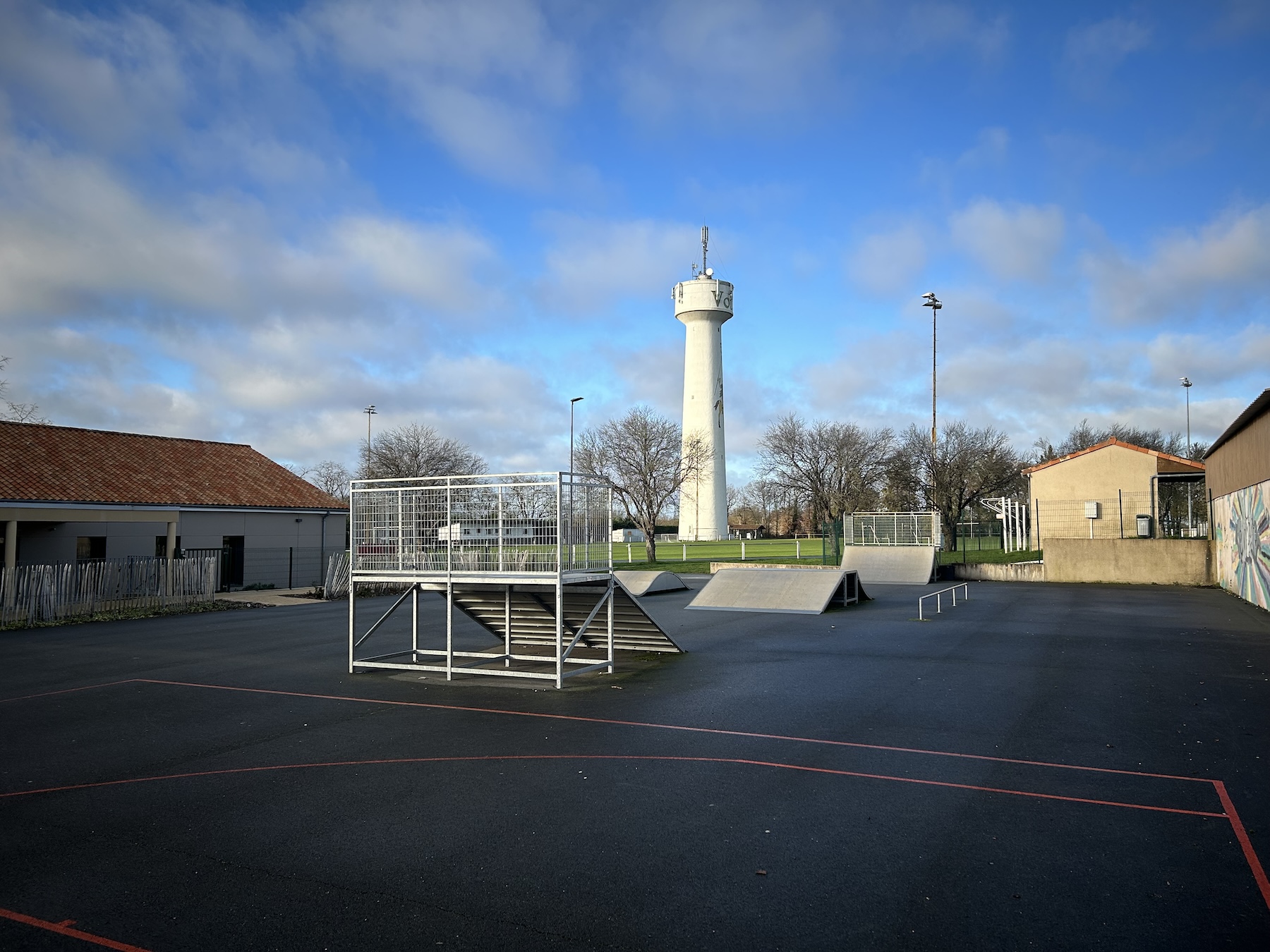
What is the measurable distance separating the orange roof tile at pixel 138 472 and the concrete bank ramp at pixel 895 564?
22.6m

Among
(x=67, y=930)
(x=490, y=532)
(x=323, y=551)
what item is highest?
(x=490, y=532)

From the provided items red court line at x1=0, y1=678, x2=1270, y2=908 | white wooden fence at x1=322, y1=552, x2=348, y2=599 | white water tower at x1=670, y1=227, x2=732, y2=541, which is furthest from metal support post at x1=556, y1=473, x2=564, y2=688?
white water tower at x1=670, y1=227, x2=732, y2=541

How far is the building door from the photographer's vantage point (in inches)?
1267

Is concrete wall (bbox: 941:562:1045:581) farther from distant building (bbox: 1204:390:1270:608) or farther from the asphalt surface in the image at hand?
Result: the asphalt surface

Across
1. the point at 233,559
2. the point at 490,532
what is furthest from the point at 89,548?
the point at 490,532

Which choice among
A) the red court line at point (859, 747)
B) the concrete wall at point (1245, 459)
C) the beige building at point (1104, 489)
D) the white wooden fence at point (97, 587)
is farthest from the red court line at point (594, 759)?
the beige building at point (1104, 489)

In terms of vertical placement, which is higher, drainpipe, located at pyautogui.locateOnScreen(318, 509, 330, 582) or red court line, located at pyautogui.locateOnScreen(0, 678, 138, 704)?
drainpipe, located at pyautogui.locateOnScreen(318, 509, 330, 582)

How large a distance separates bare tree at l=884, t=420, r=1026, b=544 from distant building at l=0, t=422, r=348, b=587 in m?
32.1

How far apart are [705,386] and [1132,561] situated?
4612 centimetres

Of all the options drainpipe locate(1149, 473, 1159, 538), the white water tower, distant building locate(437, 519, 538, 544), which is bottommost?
distant building locate(437, 519, 538, 544)

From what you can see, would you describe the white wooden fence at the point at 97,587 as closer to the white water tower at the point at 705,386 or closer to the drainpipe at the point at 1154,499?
the drainpipe at the point at 1154,499

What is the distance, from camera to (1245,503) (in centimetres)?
2202

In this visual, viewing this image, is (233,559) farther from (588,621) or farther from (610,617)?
(588,621)

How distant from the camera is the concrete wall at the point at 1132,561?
29453 mm
